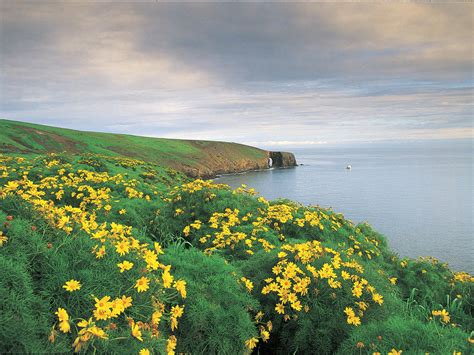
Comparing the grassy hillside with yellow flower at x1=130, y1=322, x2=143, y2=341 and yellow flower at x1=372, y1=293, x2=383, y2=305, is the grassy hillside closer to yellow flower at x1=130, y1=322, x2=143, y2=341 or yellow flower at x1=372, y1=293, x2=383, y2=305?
yellow flower at x1=372, y1=293, x2=383, y2=305

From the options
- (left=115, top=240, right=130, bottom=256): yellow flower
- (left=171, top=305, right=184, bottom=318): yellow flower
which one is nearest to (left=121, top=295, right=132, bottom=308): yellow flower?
(left=115, top=240, right=130, bottom=256): yellow flower

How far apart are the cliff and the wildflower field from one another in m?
66.5

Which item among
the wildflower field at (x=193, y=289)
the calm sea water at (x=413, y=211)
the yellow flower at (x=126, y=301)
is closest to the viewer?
the wildflower field at (x=193, y=289)

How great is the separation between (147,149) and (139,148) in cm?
304

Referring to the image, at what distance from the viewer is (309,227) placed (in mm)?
11883

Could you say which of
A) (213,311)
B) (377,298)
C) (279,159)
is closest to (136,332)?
(213,311)

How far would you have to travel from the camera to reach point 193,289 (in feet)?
19.3

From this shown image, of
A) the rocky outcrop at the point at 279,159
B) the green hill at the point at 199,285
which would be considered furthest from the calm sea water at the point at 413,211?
the rocky outcrop at the point at 279,159

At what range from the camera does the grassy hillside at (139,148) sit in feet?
278

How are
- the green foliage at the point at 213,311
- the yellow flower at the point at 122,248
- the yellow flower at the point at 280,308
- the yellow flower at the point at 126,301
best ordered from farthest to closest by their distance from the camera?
the yellow flower at the point at 280,308, the green foliage at the point at 213,311, the yellow flower at the point at 122,248, the yellow flower at the point at 126,301

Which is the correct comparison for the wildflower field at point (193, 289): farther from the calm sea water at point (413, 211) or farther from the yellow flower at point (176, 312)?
the calm sea water at point (413, 211)

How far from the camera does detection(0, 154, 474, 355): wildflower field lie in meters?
3.94

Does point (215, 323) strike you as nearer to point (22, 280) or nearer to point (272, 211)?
point (22, 280)

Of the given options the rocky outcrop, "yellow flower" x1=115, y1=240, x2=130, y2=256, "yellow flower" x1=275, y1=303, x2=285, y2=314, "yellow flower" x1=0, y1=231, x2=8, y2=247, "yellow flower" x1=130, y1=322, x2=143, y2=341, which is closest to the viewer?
"yellow flower" x1=130, y1=322, x2=143, y2=341
